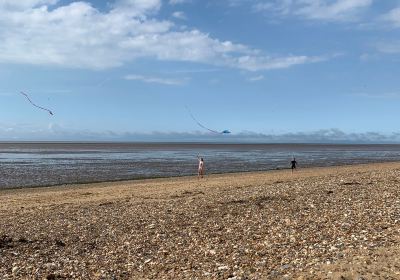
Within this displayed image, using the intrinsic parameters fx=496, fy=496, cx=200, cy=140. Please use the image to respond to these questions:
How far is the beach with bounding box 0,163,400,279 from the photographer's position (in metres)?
9.07

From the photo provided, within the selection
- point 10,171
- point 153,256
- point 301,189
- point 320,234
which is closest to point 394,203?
point 320,234

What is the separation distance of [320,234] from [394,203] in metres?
4.38

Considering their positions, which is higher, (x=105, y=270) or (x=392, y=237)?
(x=392, y=237)

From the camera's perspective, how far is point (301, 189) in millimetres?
20375

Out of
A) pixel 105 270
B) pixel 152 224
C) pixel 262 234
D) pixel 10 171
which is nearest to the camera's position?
pixel 105 270

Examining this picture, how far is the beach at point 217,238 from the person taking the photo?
9070 mm

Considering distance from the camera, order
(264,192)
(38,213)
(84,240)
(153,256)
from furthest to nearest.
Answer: (264,192) → (38,213) → (84,240) → (153,256)

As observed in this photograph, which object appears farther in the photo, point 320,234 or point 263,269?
point 320,234

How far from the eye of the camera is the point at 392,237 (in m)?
10.1

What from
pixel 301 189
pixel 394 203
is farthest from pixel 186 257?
pixel 301 189

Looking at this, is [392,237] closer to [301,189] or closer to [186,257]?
[186,257]

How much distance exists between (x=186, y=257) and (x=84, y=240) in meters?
3.56

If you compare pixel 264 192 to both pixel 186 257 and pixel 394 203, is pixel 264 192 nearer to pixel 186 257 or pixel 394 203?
pixel 394 203

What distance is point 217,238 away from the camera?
39.7ft
